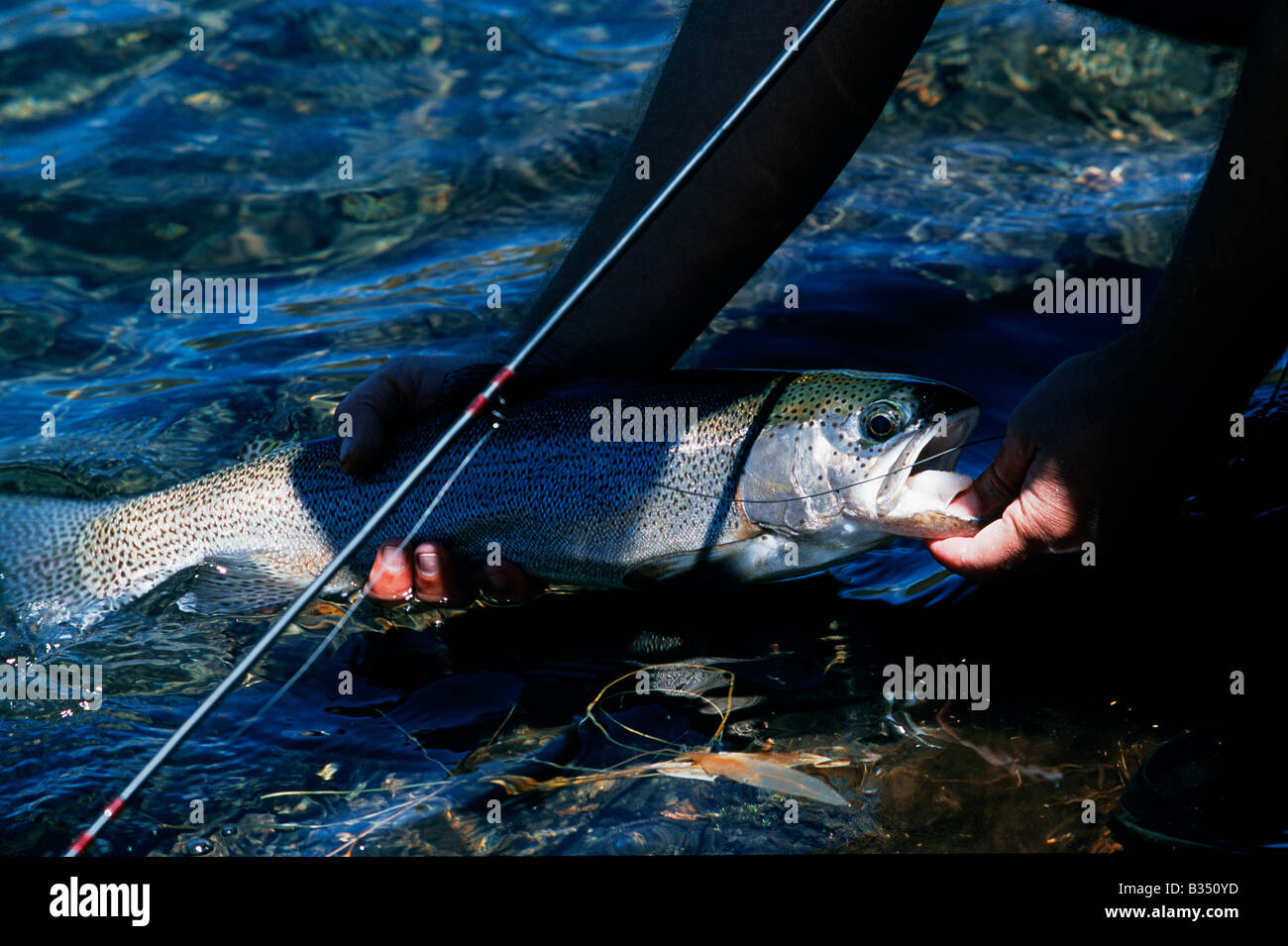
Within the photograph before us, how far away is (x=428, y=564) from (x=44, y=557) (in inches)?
60.9

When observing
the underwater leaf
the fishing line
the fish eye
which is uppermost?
the fish eye

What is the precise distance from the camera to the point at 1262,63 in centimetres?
239

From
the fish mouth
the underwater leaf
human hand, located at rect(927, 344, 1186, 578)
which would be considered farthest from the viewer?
the fish mouth

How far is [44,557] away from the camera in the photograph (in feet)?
13.1

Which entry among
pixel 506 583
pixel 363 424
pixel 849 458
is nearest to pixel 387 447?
pixel 363 424

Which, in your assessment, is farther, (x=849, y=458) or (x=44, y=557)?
(x=44, y=557)

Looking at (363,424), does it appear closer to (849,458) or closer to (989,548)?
(849,458)

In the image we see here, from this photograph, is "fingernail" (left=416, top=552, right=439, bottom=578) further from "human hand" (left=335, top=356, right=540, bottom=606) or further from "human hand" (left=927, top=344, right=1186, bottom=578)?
"human hand" (left=927, top=344, right=1186, bottom=578)

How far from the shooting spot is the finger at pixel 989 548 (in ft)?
9.79

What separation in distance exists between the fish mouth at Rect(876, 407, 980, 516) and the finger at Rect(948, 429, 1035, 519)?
207 millimetres

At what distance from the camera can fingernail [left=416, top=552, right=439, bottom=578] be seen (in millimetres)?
3656

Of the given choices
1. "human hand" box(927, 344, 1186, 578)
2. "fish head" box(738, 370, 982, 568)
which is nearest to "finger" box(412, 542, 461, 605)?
"fish head" box(738, 370, 982, 568)

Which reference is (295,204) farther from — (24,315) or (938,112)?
(938,112)

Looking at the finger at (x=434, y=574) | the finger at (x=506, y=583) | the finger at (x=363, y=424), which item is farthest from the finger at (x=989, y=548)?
the finger at (x=363, y=424)
